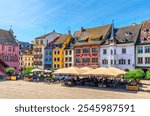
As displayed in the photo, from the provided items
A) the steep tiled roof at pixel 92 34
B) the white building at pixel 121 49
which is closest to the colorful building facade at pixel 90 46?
the steep tiled roof at pixel 92 34

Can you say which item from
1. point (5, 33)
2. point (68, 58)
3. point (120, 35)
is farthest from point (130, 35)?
point (5, 33)

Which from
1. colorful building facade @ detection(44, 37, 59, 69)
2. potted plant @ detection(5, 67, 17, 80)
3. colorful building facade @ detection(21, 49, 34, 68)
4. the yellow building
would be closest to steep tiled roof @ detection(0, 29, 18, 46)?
colorful building facade @ detection(44, 37, 59, 69)

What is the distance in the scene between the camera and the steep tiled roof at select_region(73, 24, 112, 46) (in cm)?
5461

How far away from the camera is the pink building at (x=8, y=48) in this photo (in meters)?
56.1

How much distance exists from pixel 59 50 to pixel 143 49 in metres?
24.7

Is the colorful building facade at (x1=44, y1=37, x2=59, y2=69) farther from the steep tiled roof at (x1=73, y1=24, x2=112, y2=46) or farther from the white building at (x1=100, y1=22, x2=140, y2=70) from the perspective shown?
the white building at (x1=100, y1=22, x2=140, y2=70)

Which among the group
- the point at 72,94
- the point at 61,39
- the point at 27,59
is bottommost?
the point at 72,94

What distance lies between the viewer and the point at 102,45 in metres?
53.3

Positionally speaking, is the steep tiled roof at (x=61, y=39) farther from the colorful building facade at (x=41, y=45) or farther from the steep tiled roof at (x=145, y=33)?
the steep tiled roof at (x=145, y=33)

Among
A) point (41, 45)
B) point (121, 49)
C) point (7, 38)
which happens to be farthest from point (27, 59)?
point (121, 49)

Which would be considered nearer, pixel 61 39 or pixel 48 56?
Answer: pixel 61 39

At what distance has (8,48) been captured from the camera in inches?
2270

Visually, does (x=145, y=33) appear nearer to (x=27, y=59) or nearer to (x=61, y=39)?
(x=61, y=39)

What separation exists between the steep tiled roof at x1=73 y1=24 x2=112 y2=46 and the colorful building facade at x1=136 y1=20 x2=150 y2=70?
893cm
